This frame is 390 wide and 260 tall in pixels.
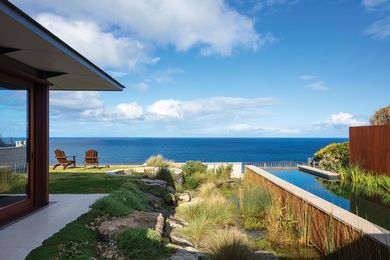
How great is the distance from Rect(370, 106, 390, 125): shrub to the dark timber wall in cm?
414

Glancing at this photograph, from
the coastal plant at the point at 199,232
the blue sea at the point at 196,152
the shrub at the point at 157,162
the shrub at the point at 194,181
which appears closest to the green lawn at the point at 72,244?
the coastal plant at the point at 199,232

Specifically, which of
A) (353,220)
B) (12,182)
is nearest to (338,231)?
(353,220)

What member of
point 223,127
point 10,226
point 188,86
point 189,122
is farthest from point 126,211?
point 223,127

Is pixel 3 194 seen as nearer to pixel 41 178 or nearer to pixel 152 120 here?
pixel 41 178

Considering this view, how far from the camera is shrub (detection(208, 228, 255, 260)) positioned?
4.19m

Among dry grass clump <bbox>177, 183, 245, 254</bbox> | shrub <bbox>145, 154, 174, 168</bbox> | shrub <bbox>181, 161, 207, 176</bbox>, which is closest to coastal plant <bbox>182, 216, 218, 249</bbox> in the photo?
dry grass clump <bbox>177, 183, 245, 254</bbox>

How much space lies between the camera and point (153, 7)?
904 centimetres

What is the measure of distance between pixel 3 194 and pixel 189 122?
71485 millimetres

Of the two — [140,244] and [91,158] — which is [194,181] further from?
[140,244]

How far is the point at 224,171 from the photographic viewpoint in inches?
503

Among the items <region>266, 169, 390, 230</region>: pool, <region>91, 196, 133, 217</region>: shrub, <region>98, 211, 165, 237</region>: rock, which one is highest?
<region>91, 196, 133, 217</region>: shrub

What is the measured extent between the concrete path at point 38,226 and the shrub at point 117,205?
10.4 inches

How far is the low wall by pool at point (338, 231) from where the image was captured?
385cm

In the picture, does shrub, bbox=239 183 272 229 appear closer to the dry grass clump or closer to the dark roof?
the dry grass clump
